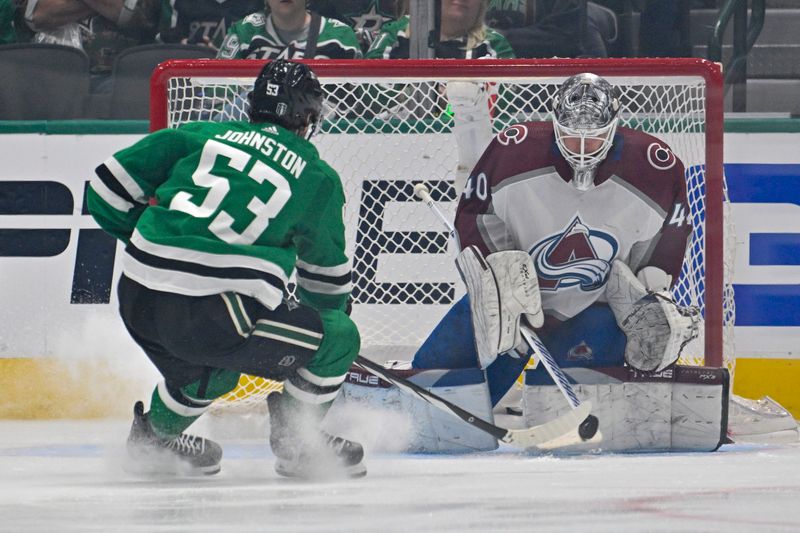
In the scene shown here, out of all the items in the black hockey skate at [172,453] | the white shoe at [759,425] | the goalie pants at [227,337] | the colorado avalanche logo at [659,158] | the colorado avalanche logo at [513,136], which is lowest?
the white shoe at [759,425]

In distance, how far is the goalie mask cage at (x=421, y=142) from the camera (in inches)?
156

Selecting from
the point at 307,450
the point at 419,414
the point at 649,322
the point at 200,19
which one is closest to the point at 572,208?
the point at 649,322

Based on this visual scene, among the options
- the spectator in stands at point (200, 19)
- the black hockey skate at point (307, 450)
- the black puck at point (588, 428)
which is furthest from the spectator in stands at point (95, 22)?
the black puck at point (588, 428)

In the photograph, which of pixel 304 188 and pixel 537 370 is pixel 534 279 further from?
pixel 304 188

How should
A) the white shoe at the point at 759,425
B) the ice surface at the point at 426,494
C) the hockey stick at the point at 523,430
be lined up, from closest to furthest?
the ice surface at the point at 426,494 → the hockey stick at the point at 523,430 → the white shoe at the point at 759,425

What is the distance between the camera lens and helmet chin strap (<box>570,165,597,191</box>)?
3.66 m

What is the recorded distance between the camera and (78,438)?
156 inches

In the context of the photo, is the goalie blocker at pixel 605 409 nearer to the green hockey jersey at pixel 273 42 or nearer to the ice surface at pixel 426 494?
the ice surface at pixel 426 494

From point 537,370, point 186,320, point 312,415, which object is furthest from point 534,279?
point 186,320

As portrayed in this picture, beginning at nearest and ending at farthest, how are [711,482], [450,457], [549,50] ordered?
1. [711,482]
2. [450,457]
3. [549,50]

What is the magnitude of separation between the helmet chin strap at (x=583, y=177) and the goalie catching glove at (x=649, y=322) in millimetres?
226

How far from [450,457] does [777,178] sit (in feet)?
5.25

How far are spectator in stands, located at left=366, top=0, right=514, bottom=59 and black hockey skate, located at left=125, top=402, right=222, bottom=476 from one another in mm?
1598

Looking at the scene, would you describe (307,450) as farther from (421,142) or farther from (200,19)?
(200,19)
